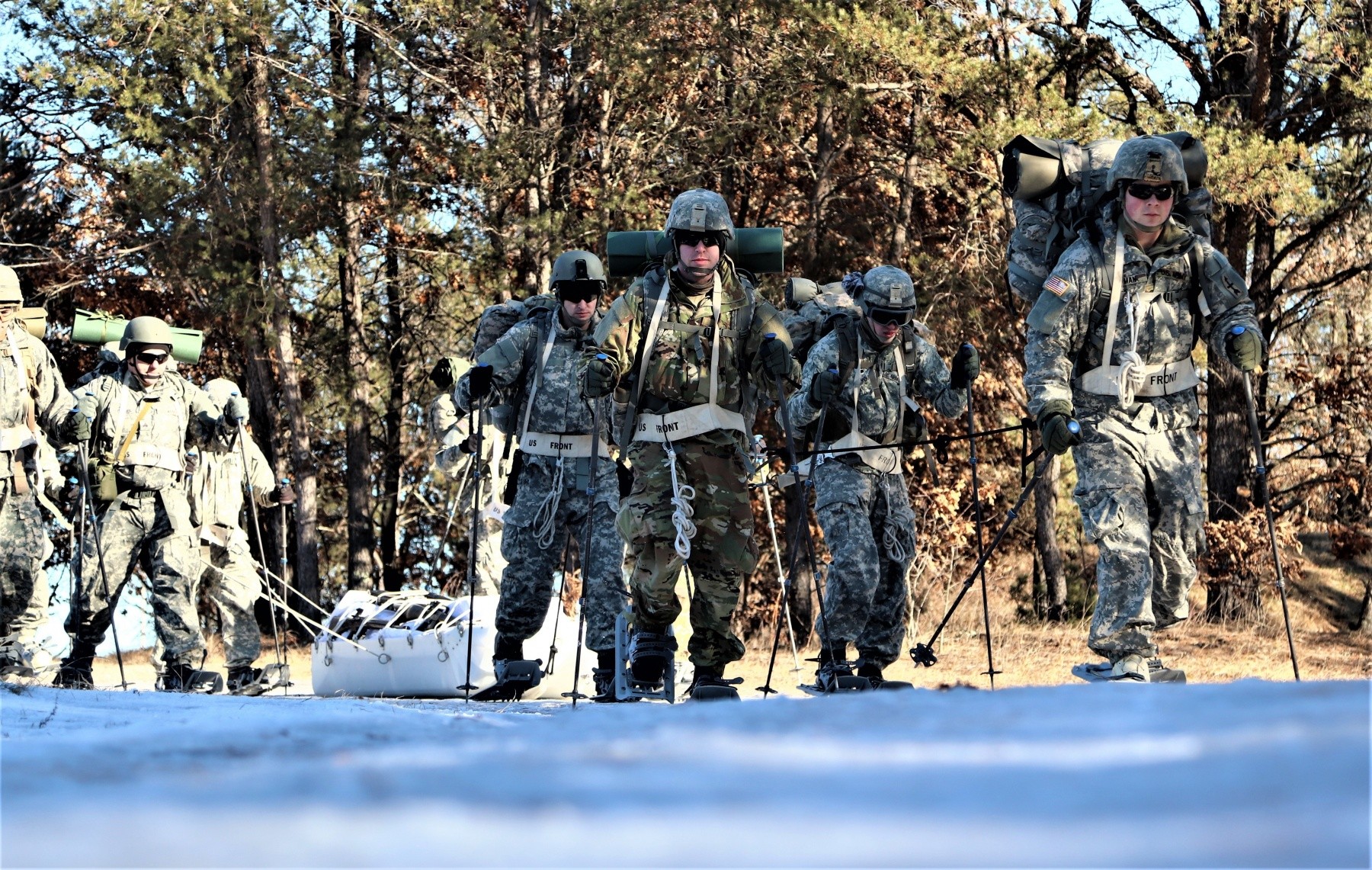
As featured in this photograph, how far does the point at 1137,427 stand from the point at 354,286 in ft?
68.6

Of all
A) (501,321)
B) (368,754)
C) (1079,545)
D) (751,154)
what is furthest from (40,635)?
(1079,545)

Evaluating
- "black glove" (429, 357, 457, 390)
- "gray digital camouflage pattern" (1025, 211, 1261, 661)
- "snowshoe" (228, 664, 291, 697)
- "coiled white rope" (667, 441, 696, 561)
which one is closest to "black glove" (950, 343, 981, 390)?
"gray digital camouflage pattern" (1025, 211, 1261, 661)

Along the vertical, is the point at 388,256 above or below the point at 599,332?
above

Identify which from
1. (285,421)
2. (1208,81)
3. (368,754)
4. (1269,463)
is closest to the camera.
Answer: (368,754)

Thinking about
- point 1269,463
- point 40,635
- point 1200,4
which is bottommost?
point 40,635

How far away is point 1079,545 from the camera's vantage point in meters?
28.0

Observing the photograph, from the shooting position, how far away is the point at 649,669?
352 inches

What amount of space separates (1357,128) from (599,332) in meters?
14.1

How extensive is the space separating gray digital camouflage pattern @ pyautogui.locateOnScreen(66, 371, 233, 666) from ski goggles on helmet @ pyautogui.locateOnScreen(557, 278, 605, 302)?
3277 millimetres

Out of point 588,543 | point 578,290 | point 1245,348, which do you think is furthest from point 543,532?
point 1245,348

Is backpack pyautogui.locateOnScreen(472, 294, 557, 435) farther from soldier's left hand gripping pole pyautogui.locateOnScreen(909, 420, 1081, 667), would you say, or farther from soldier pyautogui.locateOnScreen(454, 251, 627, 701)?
soldier's left hand gripping pole pyautogui.locateOnScreen(909, 420, 1081, 667)

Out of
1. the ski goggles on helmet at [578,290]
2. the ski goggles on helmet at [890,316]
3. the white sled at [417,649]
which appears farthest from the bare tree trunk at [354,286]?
the ski goggles on helmet at [890,316]

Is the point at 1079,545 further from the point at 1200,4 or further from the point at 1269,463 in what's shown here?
the point at 1200,4

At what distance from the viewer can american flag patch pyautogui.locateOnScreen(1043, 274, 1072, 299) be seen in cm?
853
